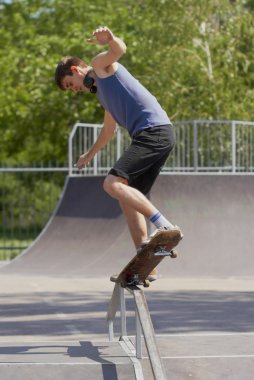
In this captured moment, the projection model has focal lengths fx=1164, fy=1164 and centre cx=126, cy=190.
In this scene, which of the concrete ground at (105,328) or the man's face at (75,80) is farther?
the man's face at (75,80)

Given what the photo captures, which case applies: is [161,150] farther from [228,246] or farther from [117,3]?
[117,3]

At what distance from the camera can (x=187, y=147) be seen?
1842cm

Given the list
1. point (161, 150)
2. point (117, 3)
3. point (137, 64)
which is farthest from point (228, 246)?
point (117, 3)

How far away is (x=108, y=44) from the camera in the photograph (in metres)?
7.56

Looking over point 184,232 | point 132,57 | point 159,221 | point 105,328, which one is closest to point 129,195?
point 159,221

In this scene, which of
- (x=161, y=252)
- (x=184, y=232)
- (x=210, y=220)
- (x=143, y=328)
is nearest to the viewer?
(x=143, y=328)

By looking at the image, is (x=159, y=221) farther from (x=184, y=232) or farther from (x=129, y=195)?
(x=184, y=232)

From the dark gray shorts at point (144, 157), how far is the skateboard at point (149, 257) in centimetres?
64

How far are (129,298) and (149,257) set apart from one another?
480 centimetres

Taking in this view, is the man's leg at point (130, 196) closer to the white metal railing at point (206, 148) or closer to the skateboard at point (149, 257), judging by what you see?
the skateboard at point (149, 257)

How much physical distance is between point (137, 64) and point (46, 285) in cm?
1729

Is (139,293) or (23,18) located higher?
(23,18)

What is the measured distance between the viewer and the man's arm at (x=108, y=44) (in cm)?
750

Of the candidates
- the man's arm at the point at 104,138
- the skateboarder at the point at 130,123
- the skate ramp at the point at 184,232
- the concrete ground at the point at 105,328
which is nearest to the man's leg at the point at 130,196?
the skateboarder at the point at 130,123
